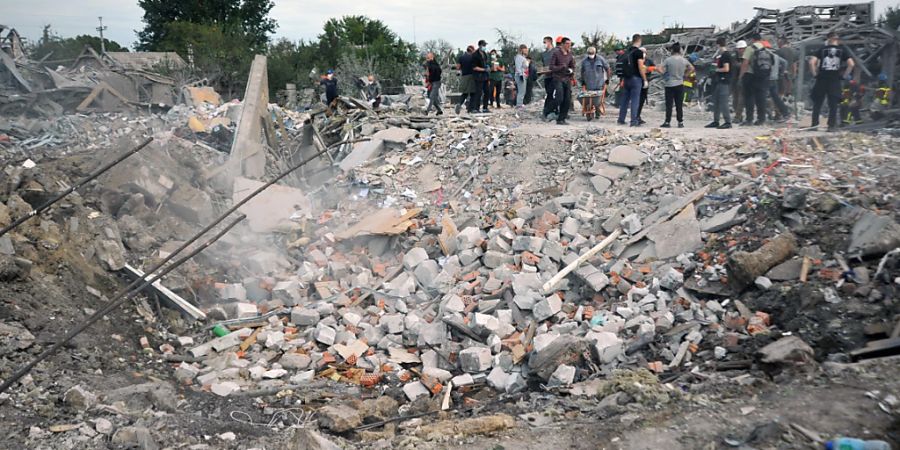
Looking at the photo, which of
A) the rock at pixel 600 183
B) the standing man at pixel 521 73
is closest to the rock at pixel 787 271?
the rock at pixel 600 183

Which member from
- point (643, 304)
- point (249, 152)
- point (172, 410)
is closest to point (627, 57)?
point (643, 304)

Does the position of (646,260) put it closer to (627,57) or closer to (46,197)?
(627,57)

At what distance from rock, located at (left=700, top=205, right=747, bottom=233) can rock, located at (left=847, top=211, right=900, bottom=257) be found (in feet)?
3.44

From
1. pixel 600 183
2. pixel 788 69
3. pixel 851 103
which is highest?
pixel 788 69

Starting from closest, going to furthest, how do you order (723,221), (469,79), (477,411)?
(477,411), (723,221), (469,79)

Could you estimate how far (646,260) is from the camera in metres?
6.57

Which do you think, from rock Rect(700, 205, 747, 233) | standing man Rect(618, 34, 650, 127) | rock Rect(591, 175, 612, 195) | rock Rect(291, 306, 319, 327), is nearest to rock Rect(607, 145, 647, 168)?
rock Rect(591, 175, 612, 195)

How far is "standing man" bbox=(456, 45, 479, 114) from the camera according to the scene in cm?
1228

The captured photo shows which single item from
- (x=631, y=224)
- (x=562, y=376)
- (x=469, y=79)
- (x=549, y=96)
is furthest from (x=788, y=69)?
(x=562, y=376)

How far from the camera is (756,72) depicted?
32.0 ft

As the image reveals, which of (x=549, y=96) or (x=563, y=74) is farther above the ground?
(x=563, y=74)

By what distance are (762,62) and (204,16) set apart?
3342 centimetres

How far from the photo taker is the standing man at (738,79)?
396 inches

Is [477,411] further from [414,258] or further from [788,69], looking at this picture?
[788,69]
